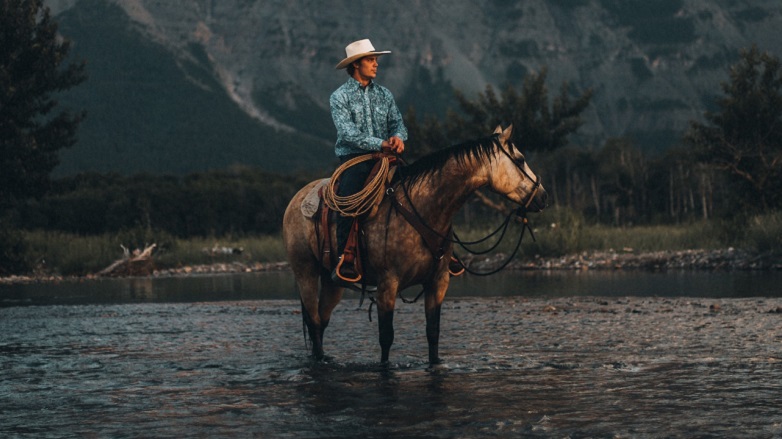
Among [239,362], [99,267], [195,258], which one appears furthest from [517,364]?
[195,258]

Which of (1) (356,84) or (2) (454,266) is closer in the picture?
(2) (454,266)

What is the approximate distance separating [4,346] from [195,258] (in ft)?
108

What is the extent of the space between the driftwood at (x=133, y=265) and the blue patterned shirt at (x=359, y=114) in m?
29.7

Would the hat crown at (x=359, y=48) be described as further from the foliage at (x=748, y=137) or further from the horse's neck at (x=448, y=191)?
the foliage at (x=748, y=137)

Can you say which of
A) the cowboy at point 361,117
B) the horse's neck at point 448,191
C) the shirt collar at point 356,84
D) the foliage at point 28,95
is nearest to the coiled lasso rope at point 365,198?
the cowboy at point 361,117

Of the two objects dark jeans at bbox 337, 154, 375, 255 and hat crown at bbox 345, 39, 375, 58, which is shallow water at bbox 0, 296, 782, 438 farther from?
hat crown at bbox 345, 39, 375, 58

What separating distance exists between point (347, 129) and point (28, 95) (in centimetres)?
2849

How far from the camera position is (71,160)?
137000 millimetres

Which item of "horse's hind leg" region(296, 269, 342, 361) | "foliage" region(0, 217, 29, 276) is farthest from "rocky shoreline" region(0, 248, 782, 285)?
"horse's hind leg" region(296, 269, 342, 361)

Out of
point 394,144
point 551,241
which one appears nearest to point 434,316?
point 394,144

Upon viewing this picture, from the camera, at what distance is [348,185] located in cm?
997

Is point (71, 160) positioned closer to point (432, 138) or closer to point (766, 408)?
point (432, 138)

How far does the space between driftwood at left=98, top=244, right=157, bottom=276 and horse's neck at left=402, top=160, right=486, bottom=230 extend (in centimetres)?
3057

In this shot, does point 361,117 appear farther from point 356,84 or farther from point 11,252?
point 11,252
